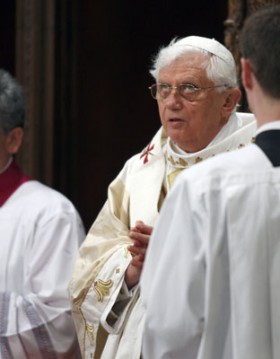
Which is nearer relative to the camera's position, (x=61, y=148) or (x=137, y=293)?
(x=137, y=293)

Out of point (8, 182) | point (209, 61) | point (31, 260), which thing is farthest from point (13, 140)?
point (209, 61)

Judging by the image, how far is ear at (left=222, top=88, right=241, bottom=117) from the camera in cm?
372

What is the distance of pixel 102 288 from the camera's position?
365 cm

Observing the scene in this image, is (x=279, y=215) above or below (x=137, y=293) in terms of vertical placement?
above

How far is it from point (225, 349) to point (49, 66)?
3.12m

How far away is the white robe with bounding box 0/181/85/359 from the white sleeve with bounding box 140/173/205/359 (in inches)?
61.9

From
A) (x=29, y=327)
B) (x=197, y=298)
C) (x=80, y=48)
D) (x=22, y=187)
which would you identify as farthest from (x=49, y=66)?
(x=197, y=298)

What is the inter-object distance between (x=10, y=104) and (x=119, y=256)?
1.05 metres

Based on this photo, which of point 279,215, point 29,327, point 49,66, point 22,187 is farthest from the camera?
point 49,66

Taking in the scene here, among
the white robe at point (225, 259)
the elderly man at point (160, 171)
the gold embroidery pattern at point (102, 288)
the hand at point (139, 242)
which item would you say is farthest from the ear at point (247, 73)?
the gold embroidery pattern at point (102, 288)

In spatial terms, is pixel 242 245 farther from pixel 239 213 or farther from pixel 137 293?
pixel 137 293

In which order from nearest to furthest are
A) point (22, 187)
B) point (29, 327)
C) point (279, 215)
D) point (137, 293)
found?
point (279, 215) → point (137, 293) → point (29, 327) → point (22, 187)

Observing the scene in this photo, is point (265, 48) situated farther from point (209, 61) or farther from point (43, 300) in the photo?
point (43, 300)

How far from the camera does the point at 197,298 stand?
2600mm
